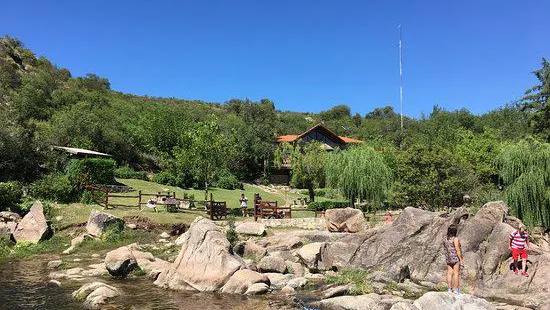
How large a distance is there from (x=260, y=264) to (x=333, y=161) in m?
21.3

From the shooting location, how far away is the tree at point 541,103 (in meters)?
39.6

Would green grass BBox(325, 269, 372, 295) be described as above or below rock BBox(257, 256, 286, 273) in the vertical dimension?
below

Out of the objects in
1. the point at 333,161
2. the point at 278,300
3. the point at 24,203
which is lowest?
the point at 278,300

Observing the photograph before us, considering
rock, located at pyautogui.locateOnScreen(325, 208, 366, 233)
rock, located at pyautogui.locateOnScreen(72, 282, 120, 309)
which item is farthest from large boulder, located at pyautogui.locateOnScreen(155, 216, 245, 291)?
rock, located at pyautogui.locateOnScreen(325, 208, 366, 233)

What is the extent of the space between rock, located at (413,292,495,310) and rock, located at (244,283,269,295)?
19.7 ft

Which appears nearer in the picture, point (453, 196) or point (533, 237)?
point (533, 237)

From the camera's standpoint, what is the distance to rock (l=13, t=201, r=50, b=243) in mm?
23484

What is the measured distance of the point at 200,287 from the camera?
15.9 meters

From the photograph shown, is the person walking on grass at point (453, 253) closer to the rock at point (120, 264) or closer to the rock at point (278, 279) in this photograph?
the rock at point (278, 279)

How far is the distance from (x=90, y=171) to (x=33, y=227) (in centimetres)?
1163

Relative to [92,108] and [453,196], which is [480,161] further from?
[92,108]

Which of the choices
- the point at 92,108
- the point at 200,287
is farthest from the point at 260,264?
the point at 92,108

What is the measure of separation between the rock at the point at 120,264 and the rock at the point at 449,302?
12280mm

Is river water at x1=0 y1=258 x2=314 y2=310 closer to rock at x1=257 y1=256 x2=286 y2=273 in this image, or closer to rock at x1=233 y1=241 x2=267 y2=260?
rock at x1=257 y1=256 x2=286 y2=273
